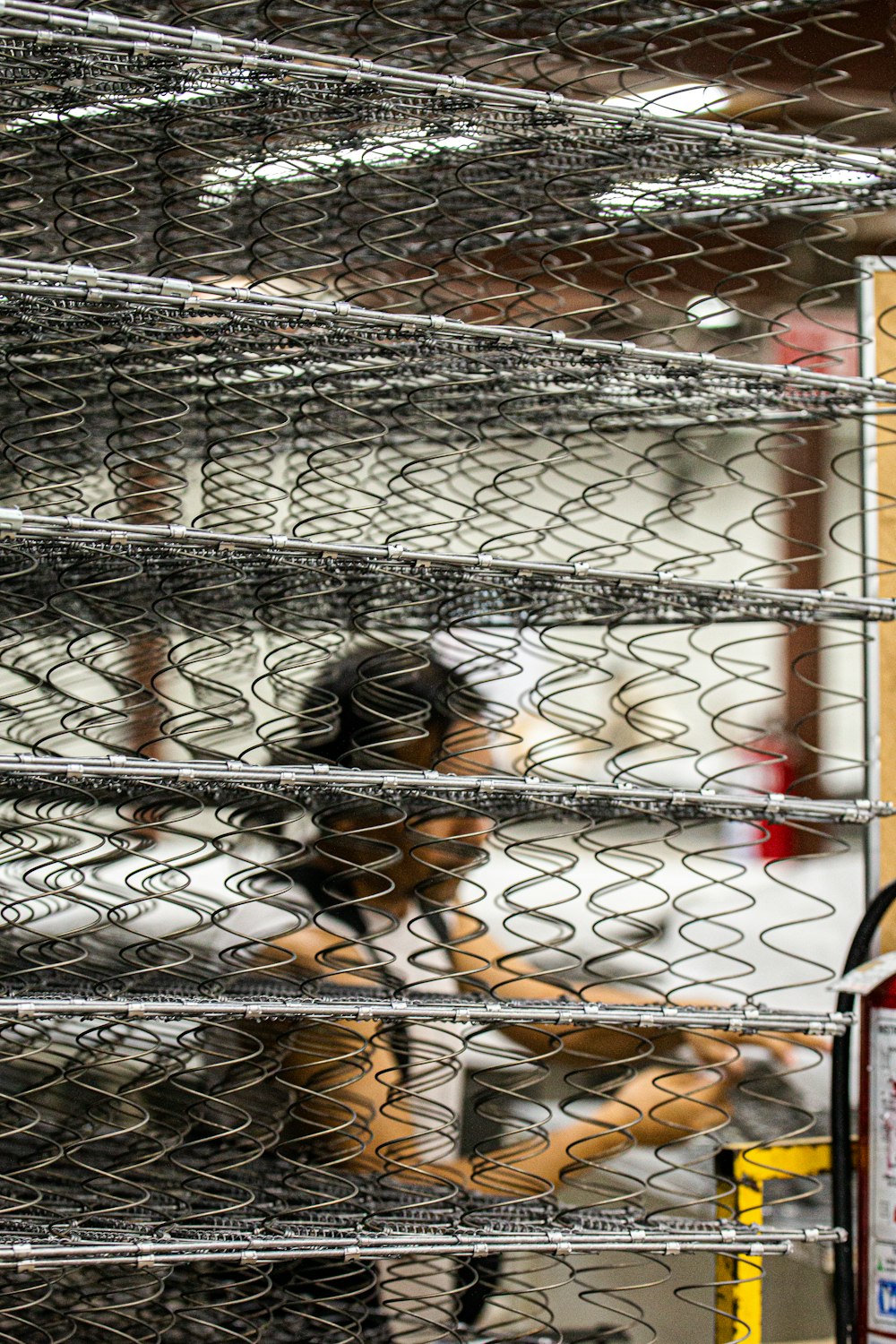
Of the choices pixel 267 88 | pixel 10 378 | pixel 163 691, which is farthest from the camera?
pixel 163 691

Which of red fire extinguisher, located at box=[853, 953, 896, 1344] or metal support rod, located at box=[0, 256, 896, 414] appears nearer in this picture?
metal support rod, located at box=[0, 256, 896, 414]

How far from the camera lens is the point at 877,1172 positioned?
1004 millimetres

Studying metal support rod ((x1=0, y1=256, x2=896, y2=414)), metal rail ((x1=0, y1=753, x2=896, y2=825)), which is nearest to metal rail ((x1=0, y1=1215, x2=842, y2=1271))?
metal rail ((x1=0, y1=753, x2=896, y2=825))

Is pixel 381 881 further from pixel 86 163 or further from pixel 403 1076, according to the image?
pixel 86 163

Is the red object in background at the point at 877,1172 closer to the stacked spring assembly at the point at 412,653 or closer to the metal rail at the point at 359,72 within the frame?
the stacked spring assembly at the point at 412,653

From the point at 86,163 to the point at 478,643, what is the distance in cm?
62

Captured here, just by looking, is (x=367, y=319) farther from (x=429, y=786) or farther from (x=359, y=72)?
(x=429, y=786)

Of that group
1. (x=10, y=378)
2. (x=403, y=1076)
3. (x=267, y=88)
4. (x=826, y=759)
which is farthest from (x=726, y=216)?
(x=403, y=1076)

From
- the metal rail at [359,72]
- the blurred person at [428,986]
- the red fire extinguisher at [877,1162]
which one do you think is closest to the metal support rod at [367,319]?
the metal rail at [359,72]

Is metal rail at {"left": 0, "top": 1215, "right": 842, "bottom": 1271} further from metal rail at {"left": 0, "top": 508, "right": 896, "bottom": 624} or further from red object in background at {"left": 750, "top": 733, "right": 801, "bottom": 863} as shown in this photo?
metal rail at {"left": 0, "top": 508, "right": 896, "bottom": 624}

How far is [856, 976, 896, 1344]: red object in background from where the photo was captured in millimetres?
985

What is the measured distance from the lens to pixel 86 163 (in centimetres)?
109

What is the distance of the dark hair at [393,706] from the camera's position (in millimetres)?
1165

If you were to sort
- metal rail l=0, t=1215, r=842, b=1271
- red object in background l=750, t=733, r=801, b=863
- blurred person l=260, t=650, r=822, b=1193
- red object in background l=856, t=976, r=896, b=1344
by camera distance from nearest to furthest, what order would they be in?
metal rail l=0, t=1215, r=842, b=1271
red object in background l=856, t=976, r=896, b=1344
blurred person l=260, t=650, r=822, b=1193
red object in background l=750, t=733, r=801, b=863
